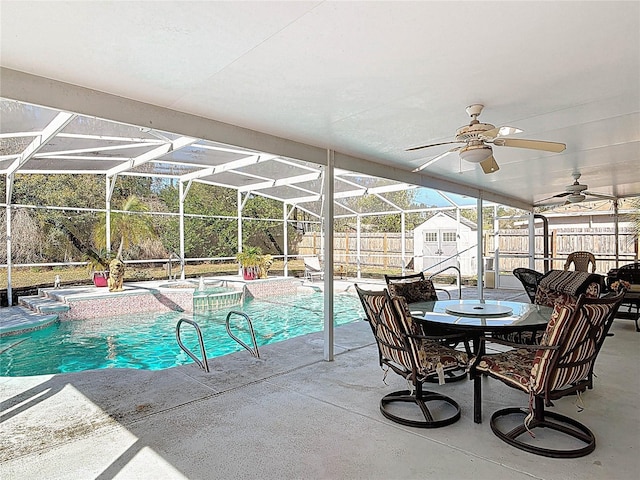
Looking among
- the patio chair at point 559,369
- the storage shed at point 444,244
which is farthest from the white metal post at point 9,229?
the storage shed at point 444,244

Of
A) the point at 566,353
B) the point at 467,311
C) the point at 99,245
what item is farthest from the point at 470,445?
the point at 99,245

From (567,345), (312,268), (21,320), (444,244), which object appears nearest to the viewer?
(567,345)

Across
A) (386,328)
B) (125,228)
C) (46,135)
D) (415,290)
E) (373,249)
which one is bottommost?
(386,328)

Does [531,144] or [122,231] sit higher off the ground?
[531,144]

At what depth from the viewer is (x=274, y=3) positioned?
71.7 inches

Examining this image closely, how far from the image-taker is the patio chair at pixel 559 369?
8.16ft

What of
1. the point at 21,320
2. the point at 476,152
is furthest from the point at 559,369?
the point at 21,320

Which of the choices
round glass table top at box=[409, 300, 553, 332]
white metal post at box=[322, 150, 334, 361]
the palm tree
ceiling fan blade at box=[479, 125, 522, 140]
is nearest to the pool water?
white metal post at box=[322, 150, 334, 361]

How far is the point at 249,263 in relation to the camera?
1123cm

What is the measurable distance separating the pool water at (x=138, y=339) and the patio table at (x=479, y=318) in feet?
10.5

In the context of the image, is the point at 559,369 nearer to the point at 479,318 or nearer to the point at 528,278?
the point at 479,318

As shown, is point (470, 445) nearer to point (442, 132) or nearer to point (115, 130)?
point (442, 132)

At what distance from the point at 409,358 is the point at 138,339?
5026 millimetres

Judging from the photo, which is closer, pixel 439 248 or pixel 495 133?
pixel 495 133
